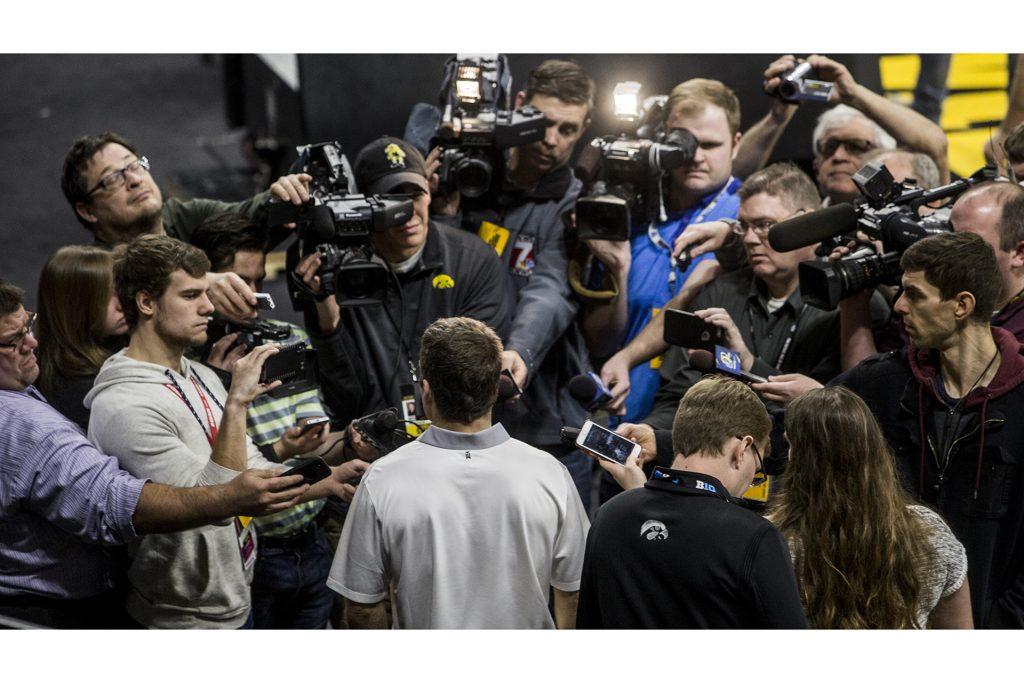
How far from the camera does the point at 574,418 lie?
3619 millimetres

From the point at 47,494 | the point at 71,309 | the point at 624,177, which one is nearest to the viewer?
the point at 47,494

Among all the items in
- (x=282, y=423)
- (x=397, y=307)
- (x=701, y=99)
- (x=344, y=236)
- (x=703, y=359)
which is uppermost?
(x=701, y=99)

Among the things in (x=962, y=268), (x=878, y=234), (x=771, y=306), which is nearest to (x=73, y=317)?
(x=771, y=306)

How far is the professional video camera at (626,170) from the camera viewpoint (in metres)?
3.51

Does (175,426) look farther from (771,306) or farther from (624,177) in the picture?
(771,306)

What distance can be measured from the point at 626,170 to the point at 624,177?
3 cm

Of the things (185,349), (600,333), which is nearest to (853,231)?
(600,333)

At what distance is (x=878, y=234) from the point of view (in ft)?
10.5

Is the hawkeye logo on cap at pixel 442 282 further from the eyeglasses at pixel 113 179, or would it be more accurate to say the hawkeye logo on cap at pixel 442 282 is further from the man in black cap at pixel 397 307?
the eyeglasses at pixel 113 179

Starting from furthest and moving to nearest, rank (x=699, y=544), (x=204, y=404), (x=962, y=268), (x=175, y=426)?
1. (x=204, y=404)
2. (x=175, y=426)
3. (x=962, y=268)
4. (x=699, y=544)

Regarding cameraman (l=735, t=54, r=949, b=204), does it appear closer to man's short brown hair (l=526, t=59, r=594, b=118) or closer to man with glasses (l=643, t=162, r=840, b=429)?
man with glasses (l=643, t=162, r=840, b=429)

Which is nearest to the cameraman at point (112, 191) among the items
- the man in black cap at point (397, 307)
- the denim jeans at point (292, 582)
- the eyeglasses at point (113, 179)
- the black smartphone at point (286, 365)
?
the eyeglasses at point (113, 179)

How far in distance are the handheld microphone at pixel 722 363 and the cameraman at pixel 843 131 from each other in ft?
3.28

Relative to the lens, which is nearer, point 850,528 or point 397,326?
point 850,528
